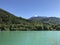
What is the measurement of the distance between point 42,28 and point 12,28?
986 inches

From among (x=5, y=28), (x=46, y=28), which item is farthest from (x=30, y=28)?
(x=5, y=28)

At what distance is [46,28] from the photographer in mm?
121062

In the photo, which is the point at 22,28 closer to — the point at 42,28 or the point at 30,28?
the point at 30,28

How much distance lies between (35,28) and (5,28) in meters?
26.8

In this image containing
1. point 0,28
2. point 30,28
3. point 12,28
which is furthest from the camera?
point 30,28

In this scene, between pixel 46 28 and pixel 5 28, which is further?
pixel 46 28

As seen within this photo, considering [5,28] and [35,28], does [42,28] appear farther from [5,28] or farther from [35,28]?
[5,28]

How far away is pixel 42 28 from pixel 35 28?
5165 millimetres

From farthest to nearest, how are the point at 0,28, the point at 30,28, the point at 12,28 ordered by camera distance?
1. the point at 30,28
2. the point at 12,28
3. the point at 0,28

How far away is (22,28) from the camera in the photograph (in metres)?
110

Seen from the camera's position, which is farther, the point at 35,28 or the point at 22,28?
the point at 35,28

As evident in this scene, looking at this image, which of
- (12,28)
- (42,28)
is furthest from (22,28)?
(42,28)

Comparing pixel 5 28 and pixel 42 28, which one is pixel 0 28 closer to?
pixel 5 28

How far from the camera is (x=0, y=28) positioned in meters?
97.5
